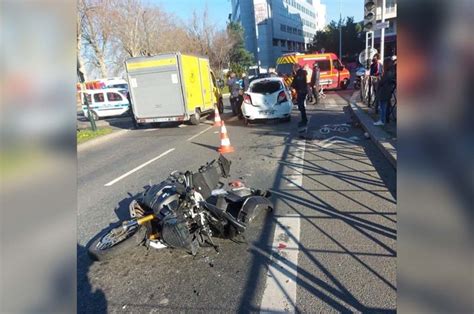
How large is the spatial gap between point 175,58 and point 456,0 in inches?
519

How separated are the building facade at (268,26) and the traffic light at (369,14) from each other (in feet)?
195

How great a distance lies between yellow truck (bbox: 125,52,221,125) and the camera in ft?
44.0

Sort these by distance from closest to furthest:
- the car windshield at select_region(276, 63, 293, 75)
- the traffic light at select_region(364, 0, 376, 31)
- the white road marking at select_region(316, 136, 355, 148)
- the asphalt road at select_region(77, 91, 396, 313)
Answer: the asphalt road at select_region(77, 91, 396, 313) → the white road marking at select_region(316, 136, 355, 148) → the traffic light at select_region(364, 0, 376, 31) → the car windshield at select_region(276, 63, 293, 75)

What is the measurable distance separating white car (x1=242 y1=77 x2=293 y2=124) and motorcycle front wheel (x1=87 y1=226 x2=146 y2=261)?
8.79 m

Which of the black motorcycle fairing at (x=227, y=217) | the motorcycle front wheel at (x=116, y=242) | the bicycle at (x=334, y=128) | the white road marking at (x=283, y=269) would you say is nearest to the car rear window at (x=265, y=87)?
the bicycle at (x=334, y=128)

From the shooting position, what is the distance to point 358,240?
3703mm

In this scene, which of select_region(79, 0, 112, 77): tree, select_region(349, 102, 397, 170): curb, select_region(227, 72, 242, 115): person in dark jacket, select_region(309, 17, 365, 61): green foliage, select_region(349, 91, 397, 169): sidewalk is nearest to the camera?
select_region(349, 102, 397, 170): curb

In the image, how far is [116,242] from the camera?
149 inches

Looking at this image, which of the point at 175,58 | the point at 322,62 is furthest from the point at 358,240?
the point at 322,62

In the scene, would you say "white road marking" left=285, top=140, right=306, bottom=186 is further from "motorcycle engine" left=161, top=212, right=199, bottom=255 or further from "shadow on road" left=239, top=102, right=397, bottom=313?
"motorcycle engine" left=161, top=212, right=199, bottom=255

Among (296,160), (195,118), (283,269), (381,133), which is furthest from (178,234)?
(195,118)

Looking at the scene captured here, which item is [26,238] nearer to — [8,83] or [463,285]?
[8,83]

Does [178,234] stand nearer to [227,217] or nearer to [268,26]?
[227,217]

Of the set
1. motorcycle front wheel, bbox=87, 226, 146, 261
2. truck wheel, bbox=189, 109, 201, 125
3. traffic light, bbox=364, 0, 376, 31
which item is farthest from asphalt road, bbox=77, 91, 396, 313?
truck wheel, bbox=189, 109, 201, 125
